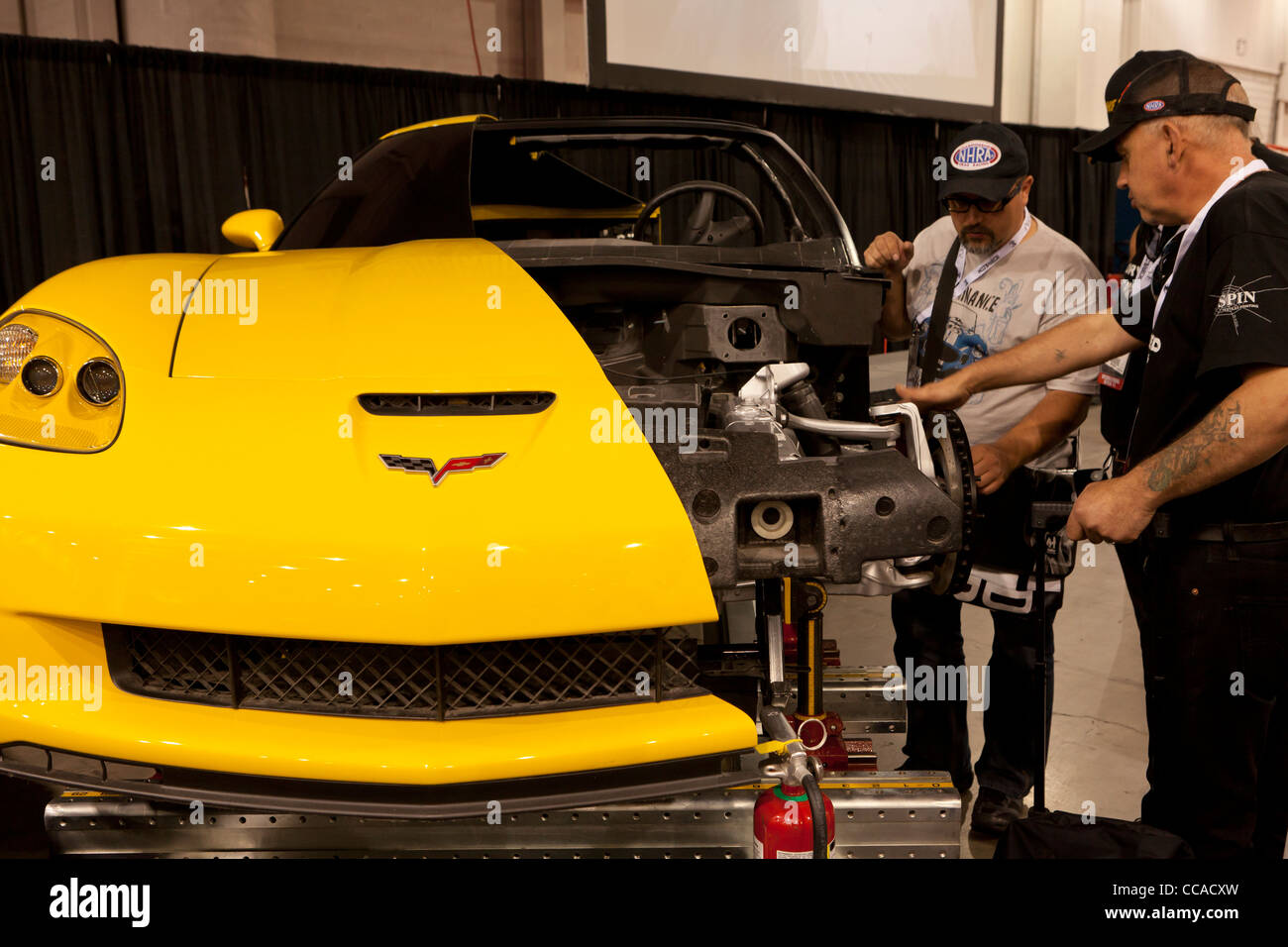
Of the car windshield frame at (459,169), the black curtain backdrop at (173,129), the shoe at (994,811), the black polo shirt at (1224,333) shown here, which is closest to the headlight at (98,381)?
the car windshield frame at (459,169)

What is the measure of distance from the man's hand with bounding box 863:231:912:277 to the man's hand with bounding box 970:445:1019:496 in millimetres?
623

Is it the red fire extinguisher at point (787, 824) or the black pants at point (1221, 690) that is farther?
the black pants at point (1221, 690)

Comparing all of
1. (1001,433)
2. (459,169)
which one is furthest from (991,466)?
(459,169)

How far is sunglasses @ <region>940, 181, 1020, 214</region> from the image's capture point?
230 centimetres

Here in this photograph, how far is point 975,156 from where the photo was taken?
229 cm

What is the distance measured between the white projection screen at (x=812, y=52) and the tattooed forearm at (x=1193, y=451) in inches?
237

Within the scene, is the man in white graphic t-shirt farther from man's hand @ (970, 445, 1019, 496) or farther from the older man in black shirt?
the older man in black shirt

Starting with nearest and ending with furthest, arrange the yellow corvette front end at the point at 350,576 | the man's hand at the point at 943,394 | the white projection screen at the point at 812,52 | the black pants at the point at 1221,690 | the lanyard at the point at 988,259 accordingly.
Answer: the yellow corvette front end at the point at 350,576
the black pants at the point at 1221,690
the man's hand at the point at 943,394
the lanyard at the point at 988,259
the white projection screen at the point at 812,52

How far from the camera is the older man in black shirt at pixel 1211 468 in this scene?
5.11ft

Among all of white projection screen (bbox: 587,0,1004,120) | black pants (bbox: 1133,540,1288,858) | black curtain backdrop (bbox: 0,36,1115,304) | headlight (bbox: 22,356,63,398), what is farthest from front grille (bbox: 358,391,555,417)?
white projection screen (bbox: 587,0,1004,120)

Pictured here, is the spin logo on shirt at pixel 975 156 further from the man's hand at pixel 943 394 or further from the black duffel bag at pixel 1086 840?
the black duffel bag at pixel 1086 840

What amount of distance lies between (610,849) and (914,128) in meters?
8.82
